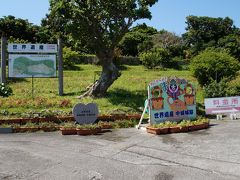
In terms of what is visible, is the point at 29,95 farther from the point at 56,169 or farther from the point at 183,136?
the point at 56,169

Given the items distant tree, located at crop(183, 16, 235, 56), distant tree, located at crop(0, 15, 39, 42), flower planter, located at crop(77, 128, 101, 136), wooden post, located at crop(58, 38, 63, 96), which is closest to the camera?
flower planter, located at crop(77, 128, 101, 136)

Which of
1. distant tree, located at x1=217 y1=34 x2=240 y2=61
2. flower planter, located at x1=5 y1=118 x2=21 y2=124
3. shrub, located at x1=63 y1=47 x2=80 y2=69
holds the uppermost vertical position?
distant tree, located at x1=217 y1=34 x2=240 y2=61

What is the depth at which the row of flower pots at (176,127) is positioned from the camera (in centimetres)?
1111

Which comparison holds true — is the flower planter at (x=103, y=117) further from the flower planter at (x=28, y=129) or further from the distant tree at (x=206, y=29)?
the distant tree at (x=206, y=29)

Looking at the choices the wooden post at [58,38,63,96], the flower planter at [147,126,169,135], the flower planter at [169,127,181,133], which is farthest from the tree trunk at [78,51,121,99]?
the flower planter at [169,127,181,133]

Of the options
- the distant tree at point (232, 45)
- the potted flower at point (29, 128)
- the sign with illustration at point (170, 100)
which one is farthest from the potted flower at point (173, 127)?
the distant tree at point (232, 45)

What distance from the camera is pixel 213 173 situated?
715cm

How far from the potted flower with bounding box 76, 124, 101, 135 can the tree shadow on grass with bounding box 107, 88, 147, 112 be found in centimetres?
319

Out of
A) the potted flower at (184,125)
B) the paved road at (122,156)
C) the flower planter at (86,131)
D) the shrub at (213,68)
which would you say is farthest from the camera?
the shrub at (213,68)

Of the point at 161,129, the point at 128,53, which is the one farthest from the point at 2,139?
the point at 128,53

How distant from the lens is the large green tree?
15.9m

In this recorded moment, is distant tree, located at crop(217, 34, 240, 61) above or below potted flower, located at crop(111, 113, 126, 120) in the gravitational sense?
above

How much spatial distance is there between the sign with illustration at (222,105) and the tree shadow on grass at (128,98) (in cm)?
240

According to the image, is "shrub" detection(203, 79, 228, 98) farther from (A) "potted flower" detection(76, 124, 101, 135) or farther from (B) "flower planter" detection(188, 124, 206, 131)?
(A) "potted flower" detection(76, 124, 101, 135)
